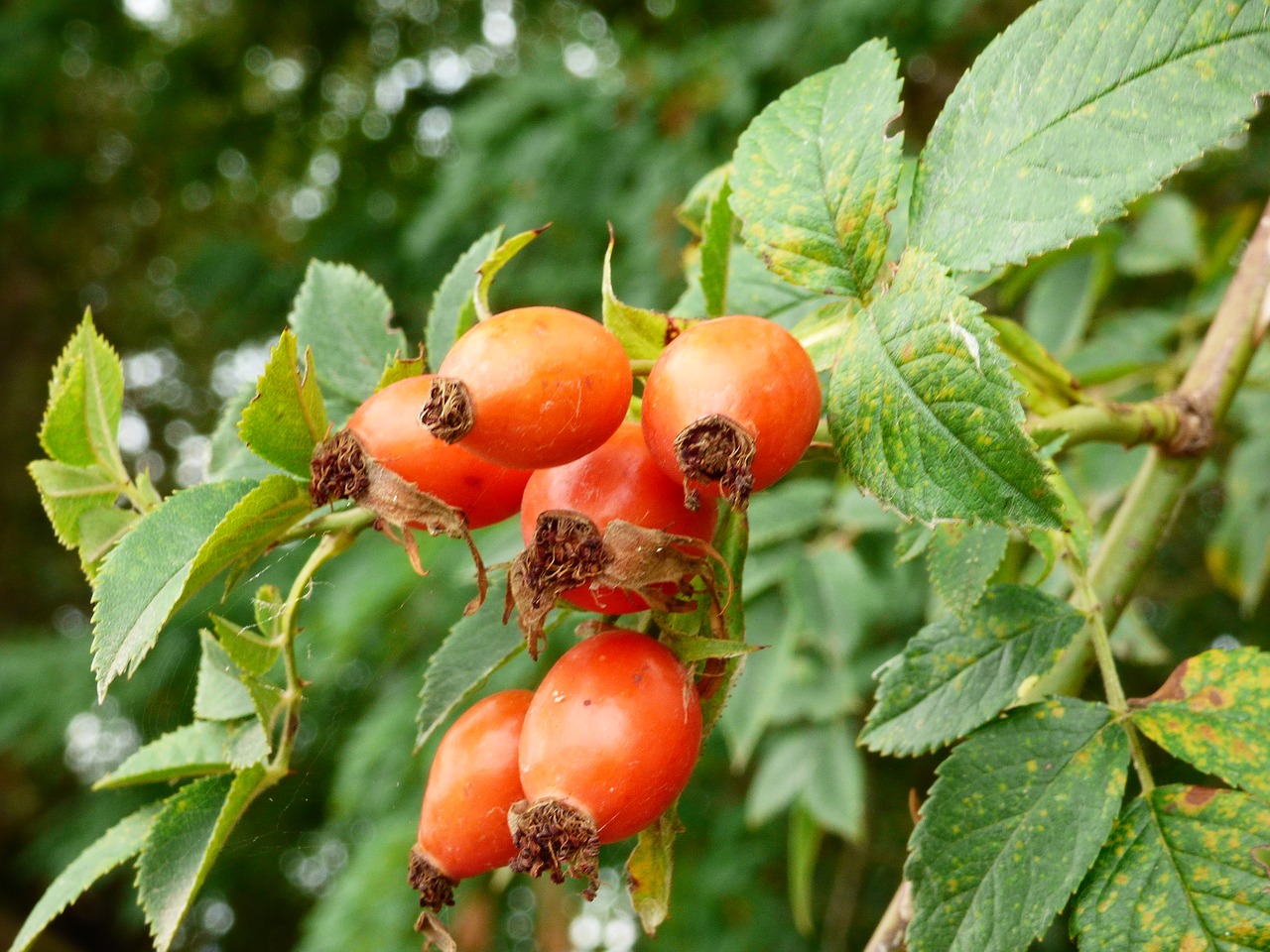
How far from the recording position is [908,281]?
35.8 inches

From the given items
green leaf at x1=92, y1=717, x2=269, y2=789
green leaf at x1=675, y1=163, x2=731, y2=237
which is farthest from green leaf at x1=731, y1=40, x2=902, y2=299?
green leaf at x1=92, y1=717, x2=269, y2=789

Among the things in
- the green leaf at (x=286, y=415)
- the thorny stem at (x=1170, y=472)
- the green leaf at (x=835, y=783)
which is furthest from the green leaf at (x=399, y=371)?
the green leaf at (x=835, y=783)

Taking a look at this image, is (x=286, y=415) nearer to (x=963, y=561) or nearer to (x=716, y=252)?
(x=716, y=252)

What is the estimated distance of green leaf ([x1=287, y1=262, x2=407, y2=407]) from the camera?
136 centimetres

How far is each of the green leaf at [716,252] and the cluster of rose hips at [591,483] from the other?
0.31 meters

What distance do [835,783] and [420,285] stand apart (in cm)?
317

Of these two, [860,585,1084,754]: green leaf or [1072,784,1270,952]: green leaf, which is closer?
[1072,784,1270,952]: green leaf

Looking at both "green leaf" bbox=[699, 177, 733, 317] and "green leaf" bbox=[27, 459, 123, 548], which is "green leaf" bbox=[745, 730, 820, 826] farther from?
"green leaf" bbox=[27, 459, 123, 548]

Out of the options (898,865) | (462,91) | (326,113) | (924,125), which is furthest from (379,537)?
(326,113)

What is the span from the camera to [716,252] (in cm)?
119

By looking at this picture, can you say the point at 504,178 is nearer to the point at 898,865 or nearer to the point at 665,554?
the point at 898,865

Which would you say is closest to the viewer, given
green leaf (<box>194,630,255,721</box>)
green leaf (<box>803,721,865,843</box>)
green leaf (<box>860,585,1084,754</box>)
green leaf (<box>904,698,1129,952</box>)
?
green leaf (<box>904,698,1129,952</box>)

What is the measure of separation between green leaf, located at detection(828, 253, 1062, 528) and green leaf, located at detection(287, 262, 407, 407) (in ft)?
2.20

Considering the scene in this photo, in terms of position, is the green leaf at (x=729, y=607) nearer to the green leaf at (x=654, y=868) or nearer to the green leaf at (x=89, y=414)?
the green leaf at (x=654, y=868)
